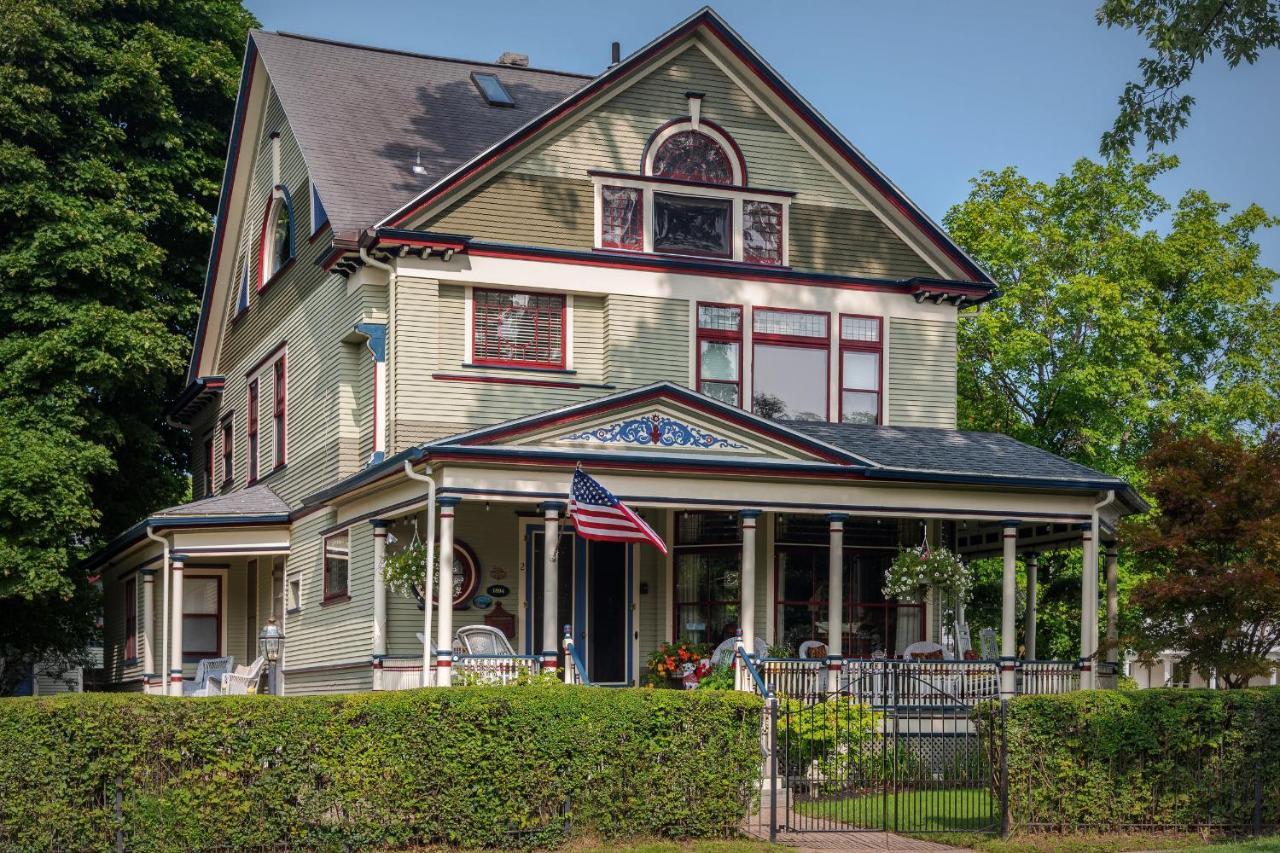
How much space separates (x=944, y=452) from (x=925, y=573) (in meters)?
1.96

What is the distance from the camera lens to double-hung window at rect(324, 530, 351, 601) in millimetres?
25625

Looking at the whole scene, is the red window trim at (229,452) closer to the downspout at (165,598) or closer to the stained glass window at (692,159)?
the downspout at (165,598)

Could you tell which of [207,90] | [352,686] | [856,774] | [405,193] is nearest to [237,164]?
[207,90]

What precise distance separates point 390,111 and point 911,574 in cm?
1212

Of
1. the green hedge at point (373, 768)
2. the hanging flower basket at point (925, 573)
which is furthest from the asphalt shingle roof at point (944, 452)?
the green hedge at point (373, 768)

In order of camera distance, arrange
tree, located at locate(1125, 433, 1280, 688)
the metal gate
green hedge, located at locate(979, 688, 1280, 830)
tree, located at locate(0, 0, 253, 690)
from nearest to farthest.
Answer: green hedge, located at locate(979, 688, 1280, 830) → the metal gate → tree, located at locate(1125, 433, 1280, 688) → tree, located at locate(0, 0, 253, 690)

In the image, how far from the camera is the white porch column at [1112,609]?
75.0 feet

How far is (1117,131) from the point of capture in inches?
878

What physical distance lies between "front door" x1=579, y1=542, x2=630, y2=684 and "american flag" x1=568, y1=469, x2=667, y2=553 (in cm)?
483

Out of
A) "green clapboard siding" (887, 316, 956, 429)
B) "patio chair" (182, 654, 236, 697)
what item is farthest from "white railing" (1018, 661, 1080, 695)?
"patio chair" (182, 654, 236, 697)

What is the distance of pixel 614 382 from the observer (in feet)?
81.9

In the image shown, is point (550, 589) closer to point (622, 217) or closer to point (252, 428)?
point (622, 217)

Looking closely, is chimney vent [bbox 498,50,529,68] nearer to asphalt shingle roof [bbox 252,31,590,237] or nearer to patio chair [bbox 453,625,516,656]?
asphalt shingle roof [bbox 252,31,590,237]

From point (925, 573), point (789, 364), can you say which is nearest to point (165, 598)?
point (789, 364)
